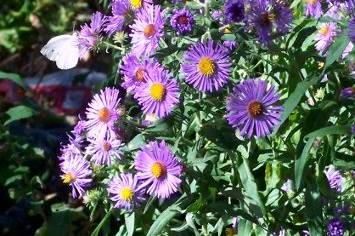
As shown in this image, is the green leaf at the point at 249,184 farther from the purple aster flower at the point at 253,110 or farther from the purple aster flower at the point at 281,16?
the purple aster flower at the point at 281,16

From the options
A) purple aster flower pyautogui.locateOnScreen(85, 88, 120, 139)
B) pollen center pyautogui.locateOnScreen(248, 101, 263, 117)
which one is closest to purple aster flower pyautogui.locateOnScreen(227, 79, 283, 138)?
pollen center pyautogui.locateOnScreen(248, 101, 263, 117)

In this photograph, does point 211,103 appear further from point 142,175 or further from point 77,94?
point 77,94

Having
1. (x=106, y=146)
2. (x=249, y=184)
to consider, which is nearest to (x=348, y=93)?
(x=249, y=184)

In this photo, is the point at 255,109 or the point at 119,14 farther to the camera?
the point at 119,14

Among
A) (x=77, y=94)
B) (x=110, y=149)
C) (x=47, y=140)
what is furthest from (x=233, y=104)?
(x=77, y=94)

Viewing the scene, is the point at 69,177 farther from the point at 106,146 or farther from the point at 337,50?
the point at 337,50

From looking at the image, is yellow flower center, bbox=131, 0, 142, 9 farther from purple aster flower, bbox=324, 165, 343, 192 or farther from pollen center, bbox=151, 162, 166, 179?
purple aster flower, bbox=324, 165, 343, 192

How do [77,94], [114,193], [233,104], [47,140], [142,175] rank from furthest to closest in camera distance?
[77,94]
[47,140]
[114,193]
[142,175]
[233,104]
